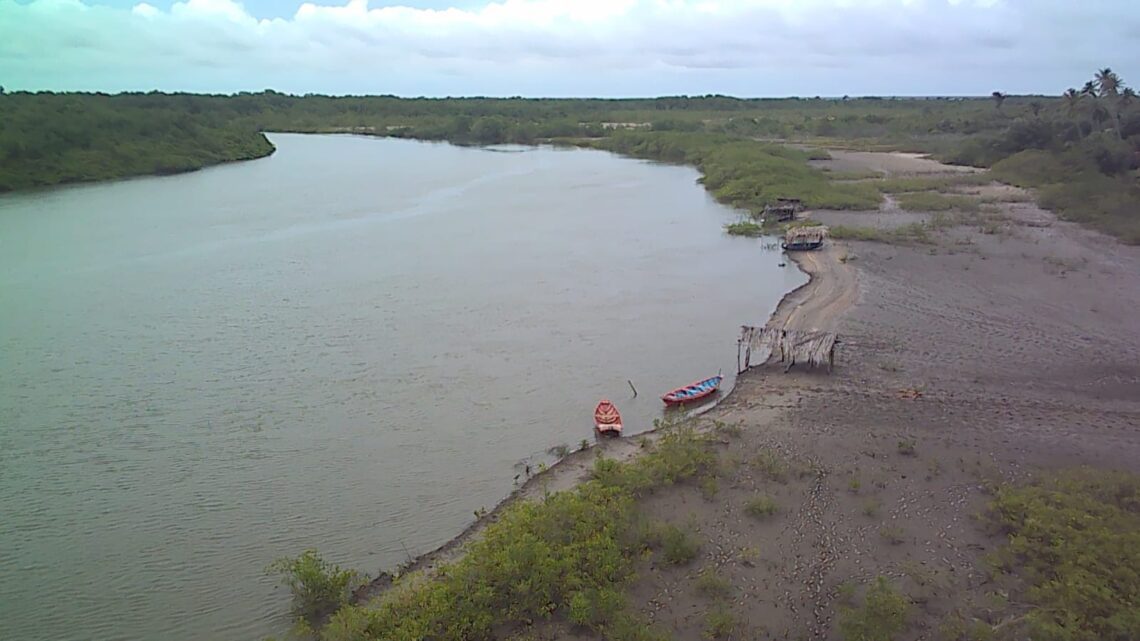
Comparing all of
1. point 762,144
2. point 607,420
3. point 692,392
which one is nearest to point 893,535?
point 607,420

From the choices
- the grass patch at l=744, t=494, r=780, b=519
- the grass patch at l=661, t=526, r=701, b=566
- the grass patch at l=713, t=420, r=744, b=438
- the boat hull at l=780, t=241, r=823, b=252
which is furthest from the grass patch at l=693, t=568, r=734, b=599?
the boat hull at l=780, t=241, r=823, b=252

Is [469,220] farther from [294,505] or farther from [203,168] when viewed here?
[203,168]

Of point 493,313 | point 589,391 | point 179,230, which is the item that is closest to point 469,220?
point 179,230

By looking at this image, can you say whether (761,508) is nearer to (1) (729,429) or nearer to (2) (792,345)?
(1) (729,429)

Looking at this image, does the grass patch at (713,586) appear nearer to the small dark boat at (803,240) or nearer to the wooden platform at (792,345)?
the wooden platform at (792,345)

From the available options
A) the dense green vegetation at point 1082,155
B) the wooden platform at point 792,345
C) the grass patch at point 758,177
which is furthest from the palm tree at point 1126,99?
the wooden platform at point 792,345

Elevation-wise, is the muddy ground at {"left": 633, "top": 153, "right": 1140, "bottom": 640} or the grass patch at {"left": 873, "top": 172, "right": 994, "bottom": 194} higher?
the grass patch at {"left": 873, "top": 172, "right": 994, "bottom": 194}

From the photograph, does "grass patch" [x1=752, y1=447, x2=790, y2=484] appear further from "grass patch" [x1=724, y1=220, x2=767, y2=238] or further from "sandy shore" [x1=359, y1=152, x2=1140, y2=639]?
"grass patch" [x1=724, y1=220, x2=767, y2=238]
